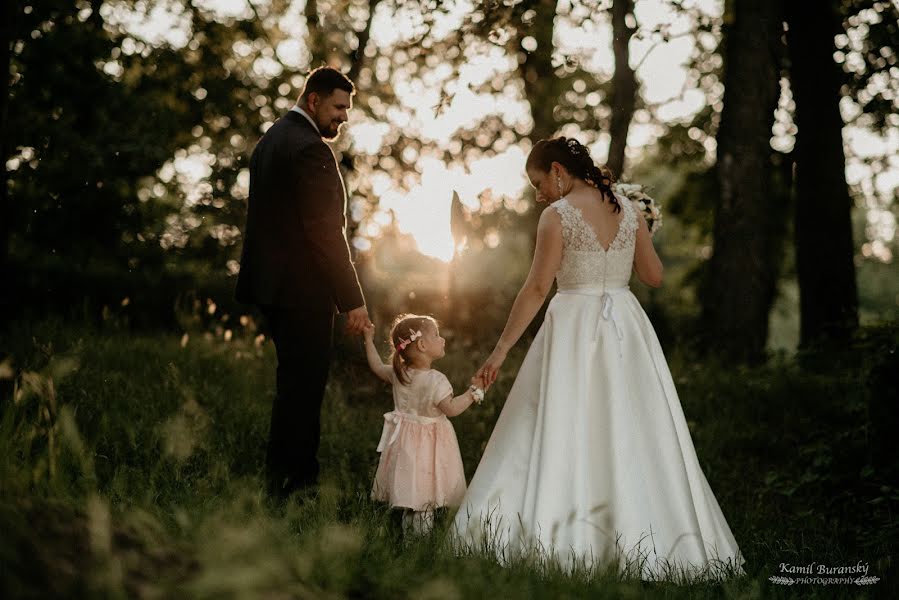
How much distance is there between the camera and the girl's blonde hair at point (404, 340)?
4848mm

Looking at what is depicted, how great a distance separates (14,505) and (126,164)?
275 inches

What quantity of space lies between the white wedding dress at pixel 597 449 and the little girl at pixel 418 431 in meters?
0.20

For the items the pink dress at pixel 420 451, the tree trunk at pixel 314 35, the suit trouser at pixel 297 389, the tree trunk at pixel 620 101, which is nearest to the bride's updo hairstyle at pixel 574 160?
the pink dress at pixel 420 451

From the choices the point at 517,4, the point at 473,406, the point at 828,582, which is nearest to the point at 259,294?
the point at 473,406

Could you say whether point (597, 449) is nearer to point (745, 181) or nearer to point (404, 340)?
point (404, 340)

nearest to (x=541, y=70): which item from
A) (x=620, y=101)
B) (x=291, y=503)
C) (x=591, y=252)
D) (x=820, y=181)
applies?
(x=620, y=101)

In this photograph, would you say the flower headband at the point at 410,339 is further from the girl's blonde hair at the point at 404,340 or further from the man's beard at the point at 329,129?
the man's beard at the point at 329,129

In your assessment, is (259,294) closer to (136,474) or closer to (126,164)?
(136,474)

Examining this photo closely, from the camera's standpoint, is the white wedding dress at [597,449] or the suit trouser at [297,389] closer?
the white wedding dress at [597,449]

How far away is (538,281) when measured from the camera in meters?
4.77

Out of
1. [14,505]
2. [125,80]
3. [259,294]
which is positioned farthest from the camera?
[125,80]

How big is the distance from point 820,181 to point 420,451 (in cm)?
859

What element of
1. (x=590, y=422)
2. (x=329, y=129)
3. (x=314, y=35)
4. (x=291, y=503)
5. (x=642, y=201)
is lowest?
(x=291, y=503)

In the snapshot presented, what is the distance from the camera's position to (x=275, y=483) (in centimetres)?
515
